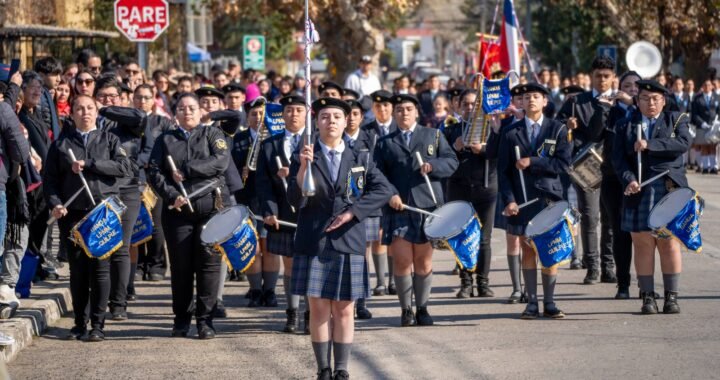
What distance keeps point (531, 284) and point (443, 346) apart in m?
1.47

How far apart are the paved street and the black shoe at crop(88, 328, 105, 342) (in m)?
0.09

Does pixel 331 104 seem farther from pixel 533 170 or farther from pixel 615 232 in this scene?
pixel 615 232

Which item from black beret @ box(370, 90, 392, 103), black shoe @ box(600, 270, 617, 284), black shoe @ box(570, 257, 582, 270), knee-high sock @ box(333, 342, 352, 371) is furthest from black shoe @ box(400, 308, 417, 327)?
black shoe @ box(570, 257, 582, 270)

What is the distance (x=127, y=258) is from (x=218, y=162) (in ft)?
4.03

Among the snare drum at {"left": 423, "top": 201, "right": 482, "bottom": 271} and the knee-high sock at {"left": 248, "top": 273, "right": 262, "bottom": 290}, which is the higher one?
the snare drum at {"left": 423, "top": 201, "right": 482, "bottom": 271}

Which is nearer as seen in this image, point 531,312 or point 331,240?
point 331,240

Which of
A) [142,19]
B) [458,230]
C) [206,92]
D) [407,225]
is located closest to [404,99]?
[407,225]

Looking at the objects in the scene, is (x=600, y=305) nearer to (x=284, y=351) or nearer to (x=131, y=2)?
(x=284, y=351)

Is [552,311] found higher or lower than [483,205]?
lower

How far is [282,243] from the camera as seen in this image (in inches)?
424

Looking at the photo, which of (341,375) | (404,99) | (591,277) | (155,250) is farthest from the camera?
(155,250)

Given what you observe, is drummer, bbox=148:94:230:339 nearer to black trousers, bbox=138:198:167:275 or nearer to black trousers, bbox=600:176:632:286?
black trousers, bbox=138:198:167:275

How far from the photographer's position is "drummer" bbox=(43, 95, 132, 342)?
34.3 ft

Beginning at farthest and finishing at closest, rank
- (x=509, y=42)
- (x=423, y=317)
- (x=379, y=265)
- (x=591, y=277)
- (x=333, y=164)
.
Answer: (x=509, y=42) → (x=591, y=277) → (x=379, y=265) → (x=423, y=317) → (x=333, y=164)
